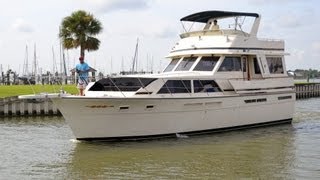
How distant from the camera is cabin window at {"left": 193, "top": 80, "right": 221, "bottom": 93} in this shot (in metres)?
19.5

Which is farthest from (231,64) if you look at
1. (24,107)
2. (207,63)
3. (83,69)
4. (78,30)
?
(78,30)

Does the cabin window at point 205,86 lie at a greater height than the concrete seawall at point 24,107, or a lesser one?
greater

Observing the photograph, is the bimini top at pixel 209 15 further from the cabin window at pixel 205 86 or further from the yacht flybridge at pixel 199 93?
the cabin window at pixel 205 86

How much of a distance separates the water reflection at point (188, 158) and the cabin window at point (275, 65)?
16.4ft

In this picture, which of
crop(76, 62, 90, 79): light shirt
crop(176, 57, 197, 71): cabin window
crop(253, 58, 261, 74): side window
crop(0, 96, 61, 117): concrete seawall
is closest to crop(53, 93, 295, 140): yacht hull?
crop(76, 62, 90, 79): light shirt

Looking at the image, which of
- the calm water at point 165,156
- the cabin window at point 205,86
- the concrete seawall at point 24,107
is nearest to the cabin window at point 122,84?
the calm water at point 165,156

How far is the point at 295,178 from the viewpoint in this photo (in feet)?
→ 41.4

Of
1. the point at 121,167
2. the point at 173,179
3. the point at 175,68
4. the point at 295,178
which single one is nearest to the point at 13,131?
the point at 175,68

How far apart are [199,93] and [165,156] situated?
441 centimetres

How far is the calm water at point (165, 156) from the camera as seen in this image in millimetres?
13156

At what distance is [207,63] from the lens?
70.5ft

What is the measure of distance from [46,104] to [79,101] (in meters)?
11.8

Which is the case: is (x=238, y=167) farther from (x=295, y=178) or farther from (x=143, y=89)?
(x=143, y=89)

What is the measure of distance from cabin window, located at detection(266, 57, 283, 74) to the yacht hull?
125 inches
